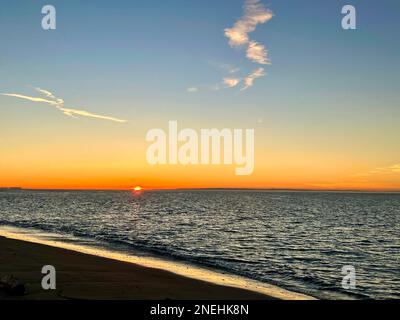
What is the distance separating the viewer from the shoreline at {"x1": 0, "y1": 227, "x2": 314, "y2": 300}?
694 inches

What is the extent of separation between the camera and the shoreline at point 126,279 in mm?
17625

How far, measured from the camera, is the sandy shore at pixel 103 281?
56.1ft

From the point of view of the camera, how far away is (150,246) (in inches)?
1492

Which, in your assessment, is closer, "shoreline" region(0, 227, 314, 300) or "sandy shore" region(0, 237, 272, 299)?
"sandy shore" region(0, 237, 272, 299)

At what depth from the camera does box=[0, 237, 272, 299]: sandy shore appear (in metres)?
17.1

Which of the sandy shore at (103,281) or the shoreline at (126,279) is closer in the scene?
the sandy shore at (103,281)

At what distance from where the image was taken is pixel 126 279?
20.8m

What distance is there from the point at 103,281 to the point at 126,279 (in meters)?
1.32
